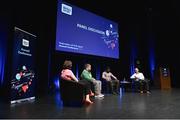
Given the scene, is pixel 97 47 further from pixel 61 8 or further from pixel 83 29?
pixel 61 8

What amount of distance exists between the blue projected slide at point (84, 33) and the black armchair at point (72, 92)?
238 centimetres

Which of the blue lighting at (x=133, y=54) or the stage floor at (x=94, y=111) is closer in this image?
the stage floor at (x=94, y=111)

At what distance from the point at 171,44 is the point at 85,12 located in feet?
19.1

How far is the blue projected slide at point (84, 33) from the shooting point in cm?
736

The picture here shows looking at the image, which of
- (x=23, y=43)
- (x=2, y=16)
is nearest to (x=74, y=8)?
(x=2, y=16)

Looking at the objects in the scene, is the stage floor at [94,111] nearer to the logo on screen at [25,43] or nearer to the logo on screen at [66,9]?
the logo on screen at [25,43]

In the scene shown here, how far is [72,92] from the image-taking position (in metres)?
4.93

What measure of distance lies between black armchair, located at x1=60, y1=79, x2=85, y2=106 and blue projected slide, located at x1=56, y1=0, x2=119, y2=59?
7.82ft

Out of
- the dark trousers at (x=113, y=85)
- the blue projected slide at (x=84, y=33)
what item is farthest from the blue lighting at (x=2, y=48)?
the dark trousers at (x=113, y=85)

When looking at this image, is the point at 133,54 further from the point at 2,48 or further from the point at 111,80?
the point at 2,48

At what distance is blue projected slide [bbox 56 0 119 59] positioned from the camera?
7355mm

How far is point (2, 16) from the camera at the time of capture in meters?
6.41

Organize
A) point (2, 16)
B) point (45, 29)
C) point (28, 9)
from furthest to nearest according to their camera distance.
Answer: point (45, 29) → point (28, 9) → point (2, 16)

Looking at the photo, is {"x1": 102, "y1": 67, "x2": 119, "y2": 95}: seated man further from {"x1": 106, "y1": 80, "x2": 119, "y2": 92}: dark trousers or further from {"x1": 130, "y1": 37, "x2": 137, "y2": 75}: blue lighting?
{"x1": 130, "y1": 37, "x2": 137, "y2": 75}: blue lighting
